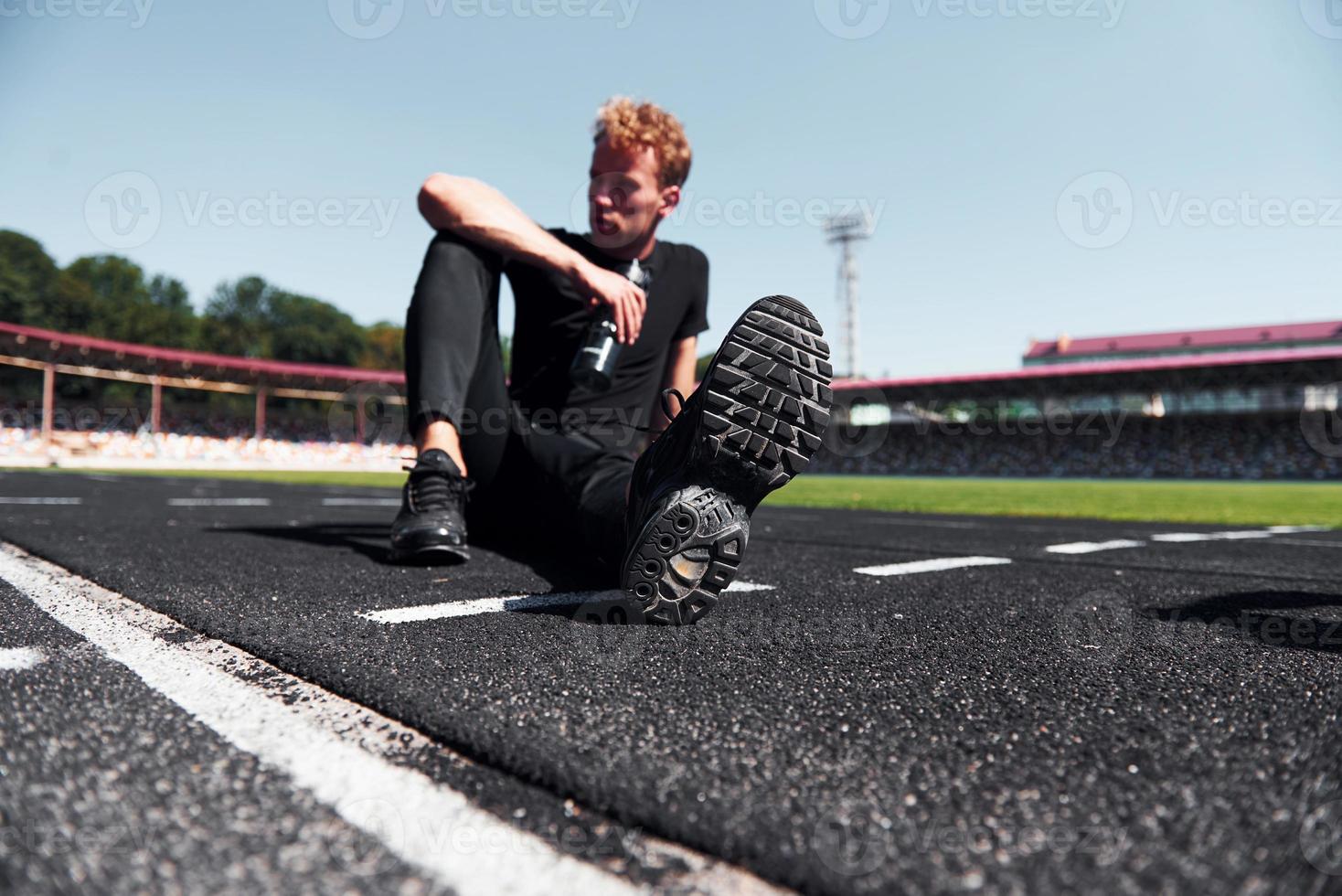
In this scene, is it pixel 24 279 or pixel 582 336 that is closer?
pixel 582 336

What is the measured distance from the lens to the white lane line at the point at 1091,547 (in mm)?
3377

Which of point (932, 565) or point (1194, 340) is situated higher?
point (1194, 340)

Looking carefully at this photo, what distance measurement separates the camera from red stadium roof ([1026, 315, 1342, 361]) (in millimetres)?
70688

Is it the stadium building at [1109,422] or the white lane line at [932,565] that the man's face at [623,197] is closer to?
the white lane line at [932,565]

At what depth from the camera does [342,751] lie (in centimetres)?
86

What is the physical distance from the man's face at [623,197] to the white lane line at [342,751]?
1.66 metres

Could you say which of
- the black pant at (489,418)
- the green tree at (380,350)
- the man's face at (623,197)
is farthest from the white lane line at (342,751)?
the green tree at (380,350)

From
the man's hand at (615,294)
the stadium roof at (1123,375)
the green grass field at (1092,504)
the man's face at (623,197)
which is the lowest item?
the green grass field at (1092,504)

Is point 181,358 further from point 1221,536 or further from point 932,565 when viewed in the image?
point 932,565
